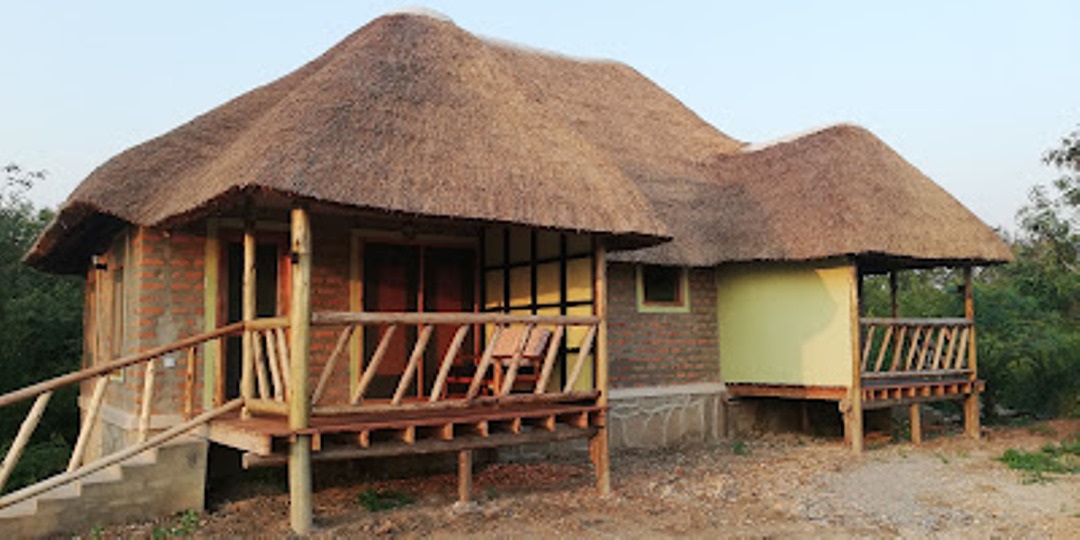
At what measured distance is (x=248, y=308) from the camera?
716 centimetres

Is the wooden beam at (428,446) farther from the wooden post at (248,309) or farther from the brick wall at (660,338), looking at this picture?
the brick wall at (660,338)

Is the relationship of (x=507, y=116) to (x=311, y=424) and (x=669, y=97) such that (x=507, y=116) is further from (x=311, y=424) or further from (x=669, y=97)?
(x=669, y=97)

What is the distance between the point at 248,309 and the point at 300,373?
3.92 ft

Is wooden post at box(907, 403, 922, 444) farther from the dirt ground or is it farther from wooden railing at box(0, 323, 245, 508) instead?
wooden railing at box(0, 323, 245, 508)

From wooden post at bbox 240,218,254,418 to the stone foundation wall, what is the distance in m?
4.86

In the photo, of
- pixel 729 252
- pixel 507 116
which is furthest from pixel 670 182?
pixel 507 116

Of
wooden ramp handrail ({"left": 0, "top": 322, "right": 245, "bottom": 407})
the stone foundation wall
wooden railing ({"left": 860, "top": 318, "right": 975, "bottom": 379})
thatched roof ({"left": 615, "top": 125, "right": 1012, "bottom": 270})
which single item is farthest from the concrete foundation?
wooden railing ({"left": 860, "top": 318, "right": 975, "bottom": 379})

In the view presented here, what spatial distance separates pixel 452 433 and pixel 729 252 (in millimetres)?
5698

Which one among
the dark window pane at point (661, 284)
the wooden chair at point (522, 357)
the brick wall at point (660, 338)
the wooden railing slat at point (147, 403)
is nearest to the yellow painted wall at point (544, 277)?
the wooden chair at point (522, 357)

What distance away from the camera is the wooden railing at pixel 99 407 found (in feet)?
20.1

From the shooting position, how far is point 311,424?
6.44m

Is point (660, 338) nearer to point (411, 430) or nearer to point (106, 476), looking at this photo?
point (411, 430)

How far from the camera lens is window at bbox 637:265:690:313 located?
11305 millimetres

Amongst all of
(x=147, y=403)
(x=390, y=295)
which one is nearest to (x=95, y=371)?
(x=147, y=403)
